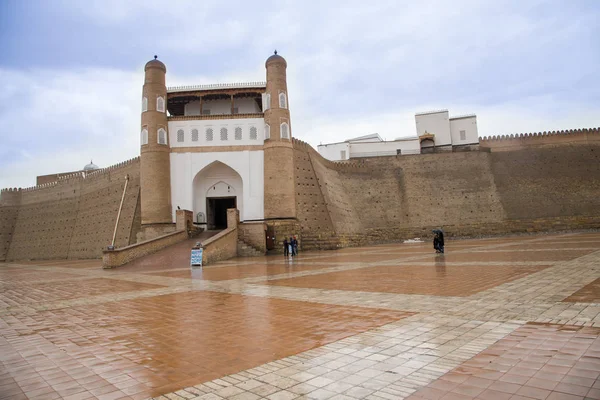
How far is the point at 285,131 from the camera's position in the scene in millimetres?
A: 23484

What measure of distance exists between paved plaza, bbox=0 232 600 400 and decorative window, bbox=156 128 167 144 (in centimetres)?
1695

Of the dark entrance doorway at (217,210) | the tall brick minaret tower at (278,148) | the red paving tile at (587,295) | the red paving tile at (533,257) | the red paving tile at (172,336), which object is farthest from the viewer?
the dark entrance doorway at (217,210)

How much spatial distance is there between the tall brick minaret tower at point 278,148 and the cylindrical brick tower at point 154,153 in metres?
5.94

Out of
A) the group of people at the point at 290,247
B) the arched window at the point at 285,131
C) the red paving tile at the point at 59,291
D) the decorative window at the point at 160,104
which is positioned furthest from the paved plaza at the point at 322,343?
the decorative window at the point at 160,104

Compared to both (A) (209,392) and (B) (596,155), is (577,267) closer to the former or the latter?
(A) (209,392)

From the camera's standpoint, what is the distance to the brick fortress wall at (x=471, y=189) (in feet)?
100

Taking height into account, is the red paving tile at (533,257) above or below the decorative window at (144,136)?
below

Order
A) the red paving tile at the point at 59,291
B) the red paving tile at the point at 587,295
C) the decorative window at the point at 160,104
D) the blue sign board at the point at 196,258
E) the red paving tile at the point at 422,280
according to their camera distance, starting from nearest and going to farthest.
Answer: the red paving tile at the point at 587,295 < the red paving tile at the point at 422,280 < the red paving tile at the point at 59,291 < the blue sign board at the point at 196,258 < the decorative window at the point at 160,104

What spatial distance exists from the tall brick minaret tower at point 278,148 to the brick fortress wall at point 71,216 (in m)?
9.47

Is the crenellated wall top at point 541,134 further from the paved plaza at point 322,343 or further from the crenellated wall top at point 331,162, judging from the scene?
the paved plaza at point 322,343

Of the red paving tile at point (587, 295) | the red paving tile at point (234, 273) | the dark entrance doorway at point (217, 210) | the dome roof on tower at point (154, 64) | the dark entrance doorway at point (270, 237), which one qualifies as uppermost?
the dome roof on tower at point (154, 64)

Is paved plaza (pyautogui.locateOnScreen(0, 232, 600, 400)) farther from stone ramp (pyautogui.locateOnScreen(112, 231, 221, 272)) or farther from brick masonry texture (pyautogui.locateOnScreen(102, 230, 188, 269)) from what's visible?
brick masonry texture (pyautogui.locateOnScreen(102, 230, 188, 269))

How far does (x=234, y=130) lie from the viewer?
79.3ft

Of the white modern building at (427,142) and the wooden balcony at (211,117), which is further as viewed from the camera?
the white modern building at (427,142)
